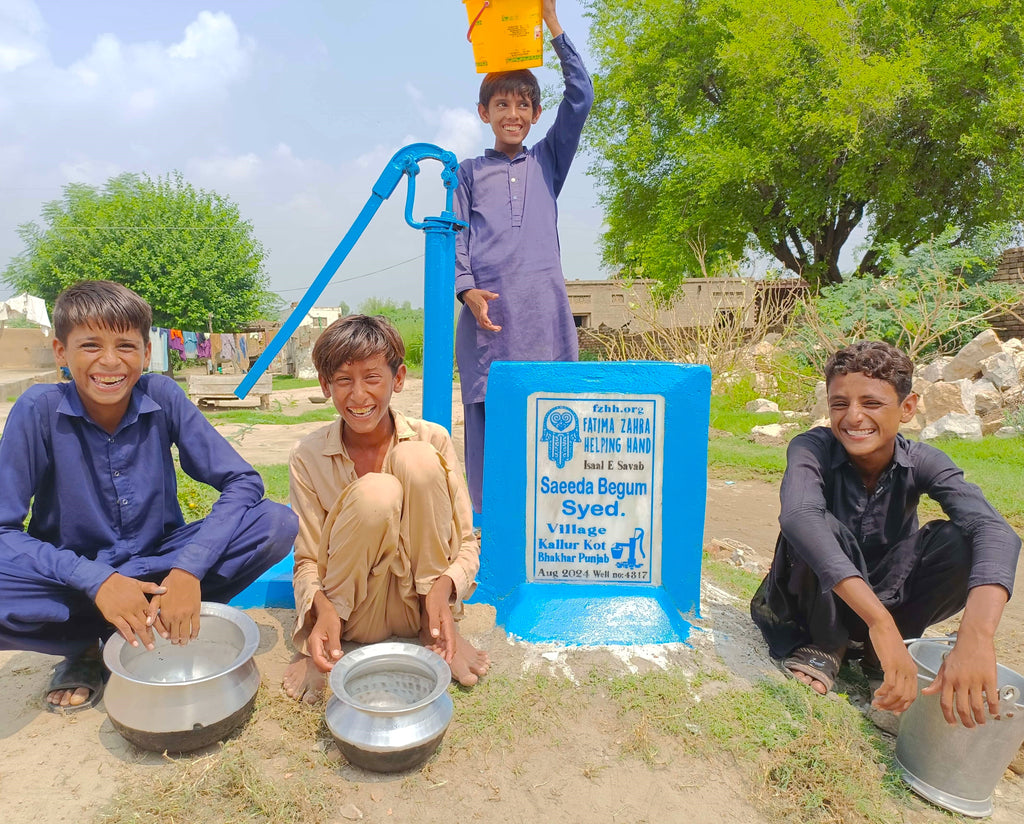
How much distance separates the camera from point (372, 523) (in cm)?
179

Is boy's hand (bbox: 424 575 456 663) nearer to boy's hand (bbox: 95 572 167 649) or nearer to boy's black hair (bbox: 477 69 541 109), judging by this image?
boy's hand (bbox: 95 572 167 649)

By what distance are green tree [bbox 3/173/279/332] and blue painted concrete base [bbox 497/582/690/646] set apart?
2110 cm

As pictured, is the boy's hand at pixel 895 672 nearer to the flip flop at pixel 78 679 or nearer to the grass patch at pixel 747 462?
the flip flop at pixel 78 679

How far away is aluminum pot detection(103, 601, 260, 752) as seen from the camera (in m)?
1.56

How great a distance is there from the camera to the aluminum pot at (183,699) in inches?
61.3

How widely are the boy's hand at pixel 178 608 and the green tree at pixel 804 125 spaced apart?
40.3 feet

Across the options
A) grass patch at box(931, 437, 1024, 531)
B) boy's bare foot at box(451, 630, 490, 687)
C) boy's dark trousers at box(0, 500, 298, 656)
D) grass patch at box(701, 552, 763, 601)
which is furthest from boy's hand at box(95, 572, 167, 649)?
grass patch at box(931, 437, 1024, 531)

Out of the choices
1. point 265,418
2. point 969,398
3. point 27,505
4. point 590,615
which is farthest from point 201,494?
point 969,398

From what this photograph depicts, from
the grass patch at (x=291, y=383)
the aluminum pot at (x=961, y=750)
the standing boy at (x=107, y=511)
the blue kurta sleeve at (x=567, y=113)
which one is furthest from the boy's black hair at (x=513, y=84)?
the grass patch at (x=291, y=383)

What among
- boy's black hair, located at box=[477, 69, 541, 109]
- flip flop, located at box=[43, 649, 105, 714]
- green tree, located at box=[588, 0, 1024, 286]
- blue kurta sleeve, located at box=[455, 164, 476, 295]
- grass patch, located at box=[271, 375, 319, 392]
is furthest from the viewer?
grass patch, located at box=[271, 375, 319, 392]

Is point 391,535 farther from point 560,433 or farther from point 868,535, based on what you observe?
point 868,535

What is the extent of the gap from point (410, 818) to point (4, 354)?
79.3ft

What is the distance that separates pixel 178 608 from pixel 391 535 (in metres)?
0.56

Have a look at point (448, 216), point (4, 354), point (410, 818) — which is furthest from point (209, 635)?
point (4, 354)
